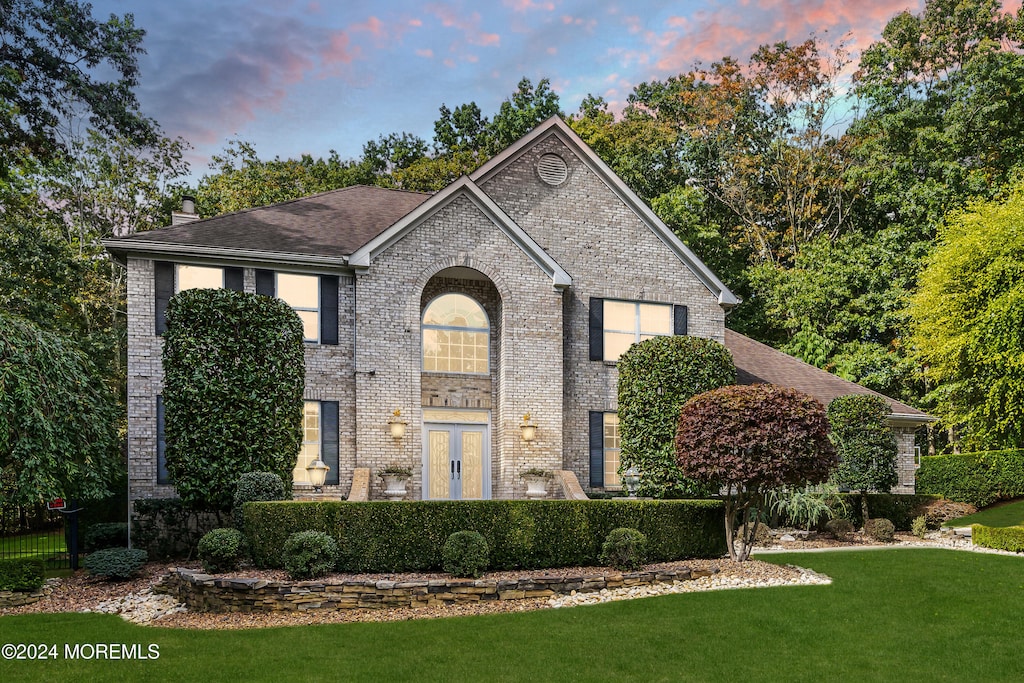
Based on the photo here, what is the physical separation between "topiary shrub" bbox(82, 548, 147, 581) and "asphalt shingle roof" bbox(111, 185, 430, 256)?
6.60 meters

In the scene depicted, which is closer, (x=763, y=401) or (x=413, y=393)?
(x=763, y=401)

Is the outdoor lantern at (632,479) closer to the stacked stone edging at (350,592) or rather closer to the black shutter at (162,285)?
the stacked stone edging at (350,592)

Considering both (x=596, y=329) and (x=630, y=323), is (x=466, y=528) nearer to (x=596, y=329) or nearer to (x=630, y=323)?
(x=596, y=329)

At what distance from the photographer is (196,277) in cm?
1930

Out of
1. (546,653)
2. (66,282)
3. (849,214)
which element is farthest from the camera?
(849,214)

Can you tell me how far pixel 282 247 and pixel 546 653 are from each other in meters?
12.7

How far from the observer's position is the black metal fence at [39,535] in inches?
697

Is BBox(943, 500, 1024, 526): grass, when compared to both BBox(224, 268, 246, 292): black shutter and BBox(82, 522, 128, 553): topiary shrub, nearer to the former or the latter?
BBox(224, 268, 246, 292): black shutter

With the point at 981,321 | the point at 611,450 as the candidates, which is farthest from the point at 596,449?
the point at 981,321

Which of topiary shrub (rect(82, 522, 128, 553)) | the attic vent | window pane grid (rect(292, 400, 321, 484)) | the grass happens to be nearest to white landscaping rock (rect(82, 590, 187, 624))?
topiary shrub (rect(82, 522, 128, 553))

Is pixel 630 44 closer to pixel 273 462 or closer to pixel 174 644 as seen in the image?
pixel 273 462

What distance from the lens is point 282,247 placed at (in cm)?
2006

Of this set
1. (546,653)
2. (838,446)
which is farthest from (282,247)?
(838,446)

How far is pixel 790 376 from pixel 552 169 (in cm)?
1016
